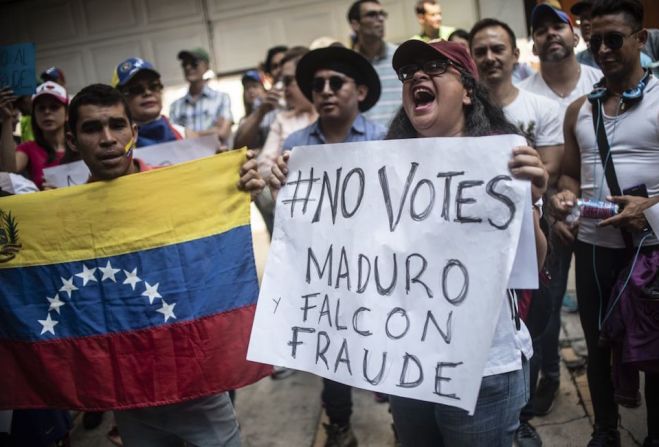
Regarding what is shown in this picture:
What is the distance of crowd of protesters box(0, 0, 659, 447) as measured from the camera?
169 centimetres

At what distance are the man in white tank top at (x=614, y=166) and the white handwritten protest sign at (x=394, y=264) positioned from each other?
35.0 inches

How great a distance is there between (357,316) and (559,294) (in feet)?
6.11

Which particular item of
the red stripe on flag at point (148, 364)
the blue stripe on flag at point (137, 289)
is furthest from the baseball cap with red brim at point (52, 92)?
the red stripe on flag at point (148, 364)

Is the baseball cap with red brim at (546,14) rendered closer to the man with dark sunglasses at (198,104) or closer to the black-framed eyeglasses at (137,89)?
the black-framed eyeglasses at (137,89)

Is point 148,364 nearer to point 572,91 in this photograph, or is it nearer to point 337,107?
point 337,107

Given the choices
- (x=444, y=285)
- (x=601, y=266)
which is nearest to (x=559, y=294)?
(x=601, y=266)

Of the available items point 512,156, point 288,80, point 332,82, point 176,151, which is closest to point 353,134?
point 332,82

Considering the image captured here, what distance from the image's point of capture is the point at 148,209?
7.00 feet

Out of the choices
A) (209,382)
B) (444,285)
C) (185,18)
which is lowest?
(209,382)

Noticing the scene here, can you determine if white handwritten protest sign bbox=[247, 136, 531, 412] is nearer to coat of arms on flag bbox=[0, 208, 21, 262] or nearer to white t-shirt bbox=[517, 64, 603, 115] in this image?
coat of arms on flag bbox=[0, 208, 21, 262]

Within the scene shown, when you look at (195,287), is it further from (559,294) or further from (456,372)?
(559,294)

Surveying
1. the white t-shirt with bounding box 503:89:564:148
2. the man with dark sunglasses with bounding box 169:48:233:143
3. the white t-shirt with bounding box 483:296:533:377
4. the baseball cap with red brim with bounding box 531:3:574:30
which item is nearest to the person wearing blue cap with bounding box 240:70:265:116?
the man with dark sunglasses with bounding box 169:48:233:143

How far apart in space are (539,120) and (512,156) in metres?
1.70

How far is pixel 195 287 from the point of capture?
2102mm
